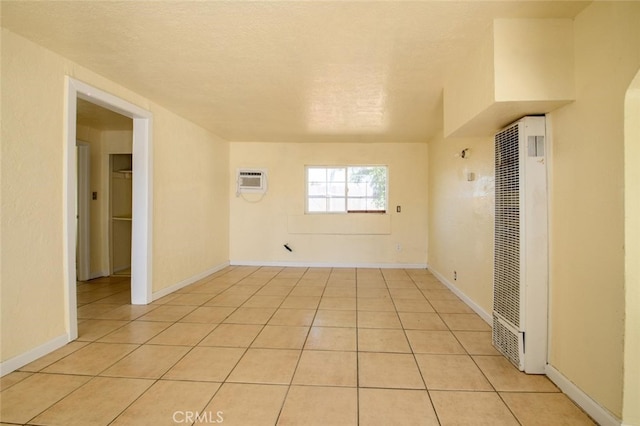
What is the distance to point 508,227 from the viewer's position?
6.79ft

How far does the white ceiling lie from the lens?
1621 millimetres

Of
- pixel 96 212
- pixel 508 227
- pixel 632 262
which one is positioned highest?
pixel 96 212

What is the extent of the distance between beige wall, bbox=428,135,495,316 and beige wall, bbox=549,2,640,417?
955 mm

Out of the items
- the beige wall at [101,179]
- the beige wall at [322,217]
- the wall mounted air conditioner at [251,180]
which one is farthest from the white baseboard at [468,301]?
the beige wall at [101,179]

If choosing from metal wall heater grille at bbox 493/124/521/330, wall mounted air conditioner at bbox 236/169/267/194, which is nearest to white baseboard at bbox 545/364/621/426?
metal wall heater grille at bbox 493/124/521/330

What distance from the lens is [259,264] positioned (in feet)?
17.7

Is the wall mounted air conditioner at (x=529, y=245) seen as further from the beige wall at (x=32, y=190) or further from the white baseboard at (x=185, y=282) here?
the white baseboard at (x=185, y=282)

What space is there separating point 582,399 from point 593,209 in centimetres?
104

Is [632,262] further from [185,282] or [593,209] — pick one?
[185,282]

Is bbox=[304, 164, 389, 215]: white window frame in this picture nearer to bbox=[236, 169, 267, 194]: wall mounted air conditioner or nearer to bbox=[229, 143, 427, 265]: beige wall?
bbox=[229, 143, 427, 265]: beige wall

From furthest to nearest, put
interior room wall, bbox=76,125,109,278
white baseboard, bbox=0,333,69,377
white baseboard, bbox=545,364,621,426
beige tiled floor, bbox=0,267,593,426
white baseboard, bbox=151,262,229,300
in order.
Result: 1. interior room wall, bbox=76,125,109,278
2. white baseboard, bbox=151,262,229,300
3. white baseboard, bbox=0,333,69,377
4. beige tiled floor, bbox=0,267,593,426
5. white baseboard, bbox=545,364,621,426

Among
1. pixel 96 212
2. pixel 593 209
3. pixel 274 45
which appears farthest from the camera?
pixel 96 212

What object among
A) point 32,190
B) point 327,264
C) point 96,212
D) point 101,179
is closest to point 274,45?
point 32,190

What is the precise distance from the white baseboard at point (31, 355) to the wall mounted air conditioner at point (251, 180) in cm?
345
